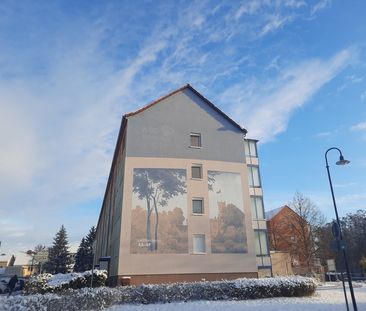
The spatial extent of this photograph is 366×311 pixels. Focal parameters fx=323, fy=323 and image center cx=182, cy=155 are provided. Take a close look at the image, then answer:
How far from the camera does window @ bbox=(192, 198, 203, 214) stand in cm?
2859

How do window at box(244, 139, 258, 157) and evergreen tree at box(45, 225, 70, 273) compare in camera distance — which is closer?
window at box(244, 139, 258, 157)

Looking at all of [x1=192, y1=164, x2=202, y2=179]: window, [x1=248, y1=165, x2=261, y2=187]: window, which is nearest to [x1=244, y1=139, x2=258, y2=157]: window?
[x1=248, y1=165, x2=261, y2=187]: window

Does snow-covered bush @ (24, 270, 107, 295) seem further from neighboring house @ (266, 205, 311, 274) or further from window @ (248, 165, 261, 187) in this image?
neighboring house @ (266, 205, 311, 274)

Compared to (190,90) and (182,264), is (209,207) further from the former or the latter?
(190,90)

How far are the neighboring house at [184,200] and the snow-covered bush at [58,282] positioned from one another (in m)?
3.04

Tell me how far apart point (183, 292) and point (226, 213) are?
34.5 feet

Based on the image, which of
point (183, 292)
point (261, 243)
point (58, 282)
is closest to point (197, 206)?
point (261, 243)

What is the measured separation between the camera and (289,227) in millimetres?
55531

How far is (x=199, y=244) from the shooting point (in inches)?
1087

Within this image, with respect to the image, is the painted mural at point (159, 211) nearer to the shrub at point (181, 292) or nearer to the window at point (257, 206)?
the shrub at point (181, 292)

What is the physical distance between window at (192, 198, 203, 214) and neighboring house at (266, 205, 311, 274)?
23.4 metres

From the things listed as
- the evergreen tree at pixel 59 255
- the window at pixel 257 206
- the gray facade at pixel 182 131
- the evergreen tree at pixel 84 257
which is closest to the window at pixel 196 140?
the gray facade at pixel 182 131

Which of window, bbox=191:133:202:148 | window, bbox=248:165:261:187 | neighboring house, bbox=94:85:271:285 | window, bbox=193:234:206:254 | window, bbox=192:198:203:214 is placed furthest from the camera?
window, bbox=248:165:261:187

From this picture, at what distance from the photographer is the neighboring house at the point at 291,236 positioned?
46.3m
